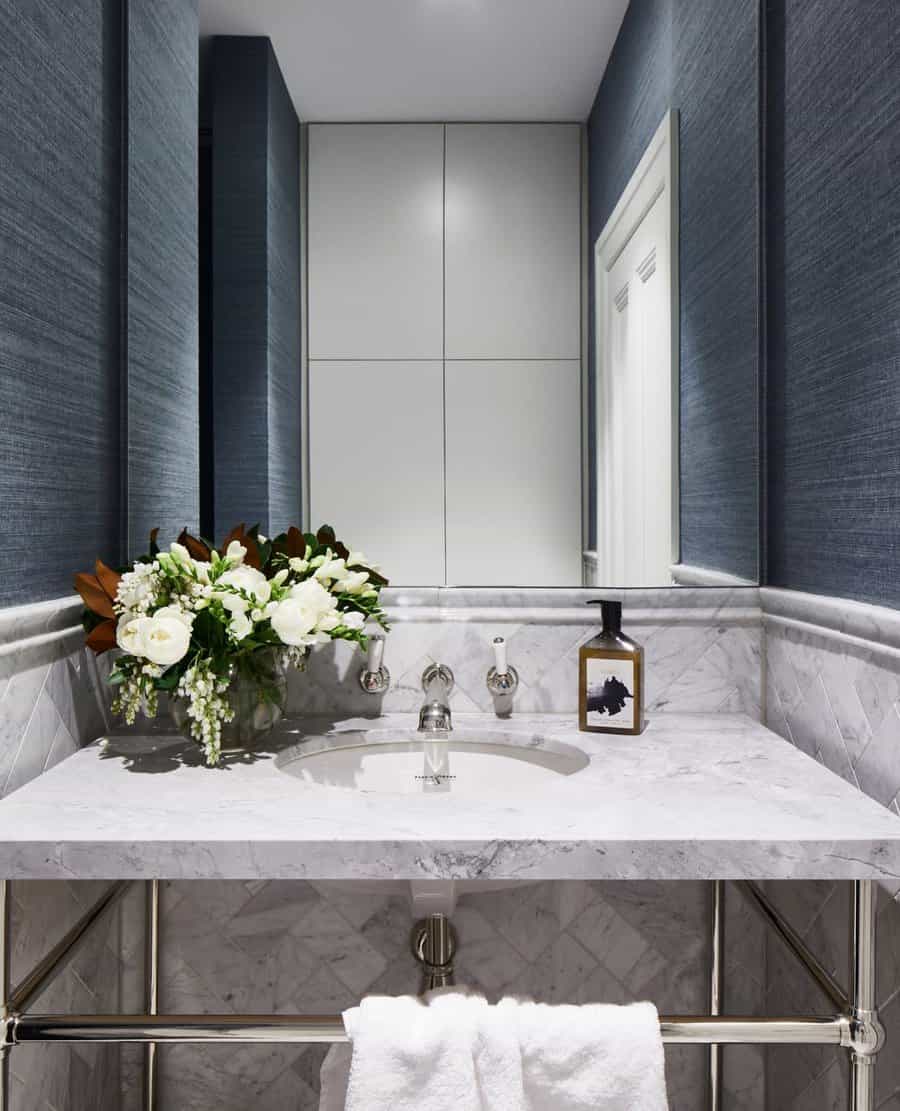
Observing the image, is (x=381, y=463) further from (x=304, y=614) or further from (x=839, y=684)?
(x=839, y=684)

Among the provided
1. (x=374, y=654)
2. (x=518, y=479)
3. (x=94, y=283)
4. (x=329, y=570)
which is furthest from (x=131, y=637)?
(x=518, y=479)

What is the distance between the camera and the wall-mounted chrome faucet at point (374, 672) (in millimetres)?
1270

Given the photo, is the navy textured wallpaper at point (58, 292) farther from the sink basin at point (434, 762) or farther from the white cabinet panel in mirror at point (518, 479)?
the white cabinet panel in mirror at point (518, 479)

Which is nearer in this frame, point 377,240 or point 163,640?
point 163,640

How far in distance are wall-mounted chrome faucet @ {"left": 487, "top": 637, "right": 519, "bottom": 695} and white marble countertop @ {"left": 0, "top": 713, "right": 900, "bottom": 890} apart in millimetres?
287

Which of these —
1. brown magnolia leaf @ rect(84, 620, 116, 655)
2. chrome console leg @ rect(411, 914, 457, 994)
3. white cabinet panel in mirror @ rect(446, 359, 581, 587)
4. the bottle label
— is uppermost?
white cabinet panel in mirror @ rect(446, 359, 581, 587)

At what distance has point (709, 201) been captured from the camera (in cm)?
134

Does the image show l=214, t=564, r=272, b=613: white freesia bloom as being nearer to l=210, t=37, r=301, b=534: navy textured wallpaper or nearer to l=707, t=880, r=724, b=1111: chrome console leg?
l=210, t=37, r=301, b=534: navy textured wallpaper

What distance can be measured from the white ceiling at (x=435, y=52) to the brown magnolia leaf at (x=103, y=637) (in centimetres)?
81

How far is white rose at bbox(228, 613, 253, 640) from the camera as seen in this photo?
1011 millimetres

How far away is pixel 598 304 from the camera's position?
132 cm

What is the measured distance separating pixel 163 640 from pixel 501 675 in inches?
19.1

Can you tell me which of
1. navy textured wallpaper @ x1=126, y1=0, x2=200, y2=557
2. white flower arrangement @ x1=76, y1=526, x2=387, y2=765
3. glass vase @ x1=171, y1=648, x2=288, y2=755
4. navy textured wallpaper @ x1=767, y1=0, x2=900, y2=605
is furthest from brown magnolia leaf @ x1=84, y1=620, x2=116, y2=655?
navy textured wallpaper @ x1=767, y1=0, x2=900, y2=605

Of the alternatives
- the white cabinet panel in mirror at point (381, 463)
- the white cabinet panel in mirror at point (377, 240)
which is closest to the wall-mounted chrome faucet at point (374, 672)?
the white cabinet panel in mirror at point (381, 463)
